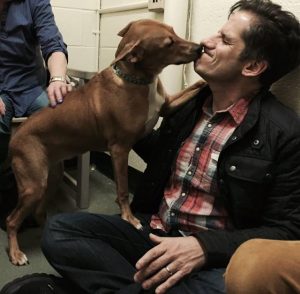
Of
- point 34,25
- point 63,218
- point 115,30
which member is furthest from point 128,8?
point 63,218

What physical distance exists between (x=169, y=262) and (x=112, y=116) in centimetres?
80

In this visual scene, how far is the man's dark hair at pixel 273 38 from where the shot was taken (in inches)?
54.0

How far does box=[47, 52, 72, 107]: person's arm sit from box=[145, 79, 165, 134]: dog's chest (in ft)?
1.55

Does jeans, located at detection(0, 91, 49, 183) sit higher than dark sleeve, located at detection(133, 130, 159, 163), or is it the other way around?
dark sleeve, located at detection(133, 130, 159, 163)

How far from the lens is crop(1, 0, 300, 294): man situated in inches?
49.6

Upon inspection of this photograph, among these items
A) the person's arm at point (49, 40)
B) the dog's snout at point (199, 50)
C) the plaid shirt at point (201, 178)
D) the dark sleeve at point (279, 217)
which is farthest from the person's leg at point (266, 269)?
the person's arm at point (49, 40)

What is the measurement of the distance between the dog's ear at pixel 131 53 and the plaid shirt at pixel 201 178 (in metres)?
0.39

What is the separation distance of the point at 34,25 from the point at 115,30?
35.1 inches

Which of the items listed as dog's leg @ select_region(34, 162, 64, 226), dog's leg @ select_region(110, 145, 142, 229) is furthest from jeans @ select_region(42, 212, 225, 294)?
dog's leg @ select_region(34, 162, 64, 226)

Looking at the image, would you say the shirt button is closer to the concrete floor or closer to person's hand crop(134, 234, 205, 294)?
person's hand crop(134, 234, 205, 294)

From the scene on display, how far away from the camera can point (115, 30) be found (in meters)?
3.08

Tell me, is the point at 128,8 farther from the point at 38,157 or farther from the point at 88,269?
the point at 88,269

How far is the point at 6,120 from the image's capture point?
219 cm

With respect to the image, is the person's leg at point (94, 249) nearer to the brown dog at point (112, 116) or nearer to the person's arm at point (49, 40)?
the brown dog at point (112, 116)
